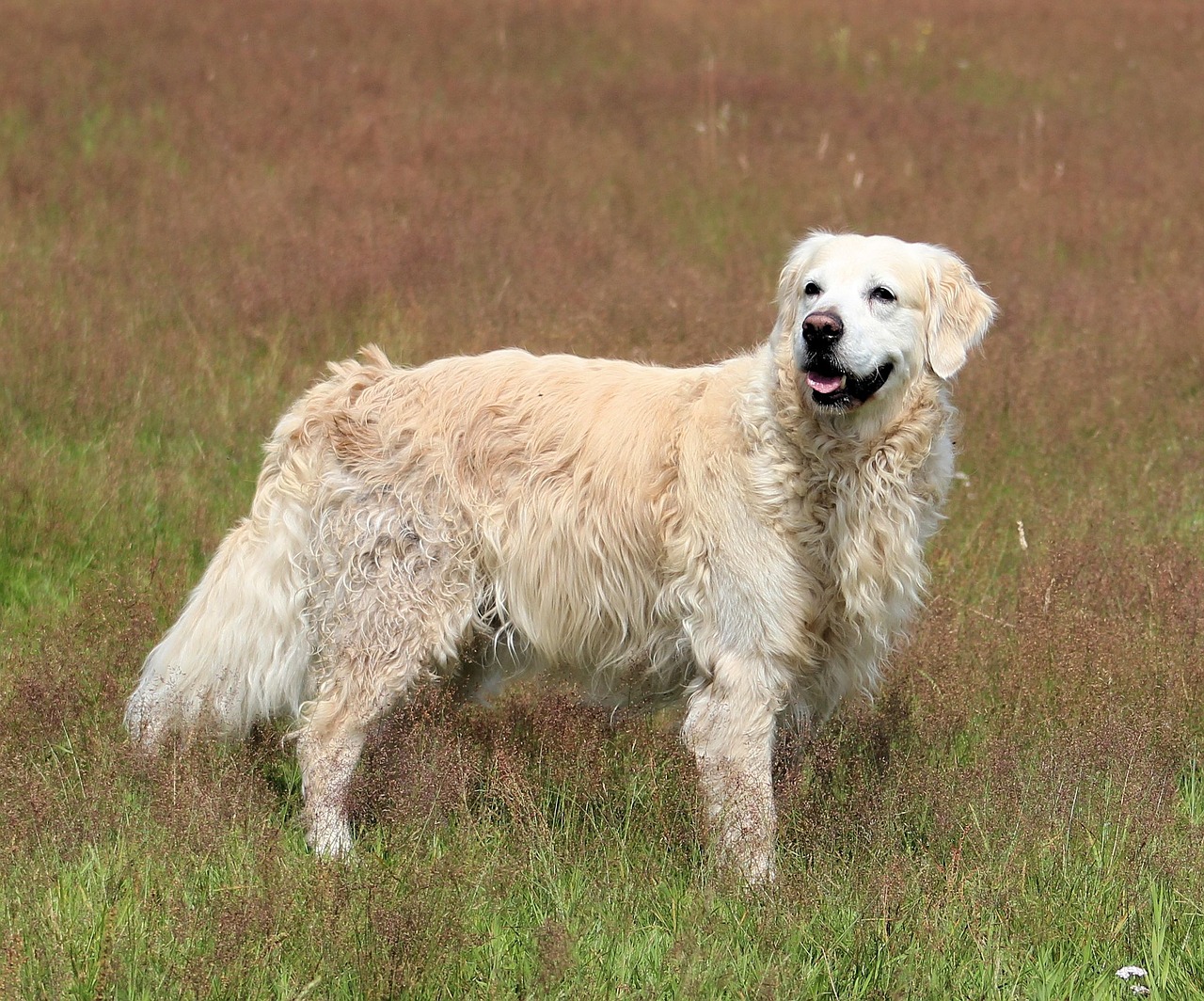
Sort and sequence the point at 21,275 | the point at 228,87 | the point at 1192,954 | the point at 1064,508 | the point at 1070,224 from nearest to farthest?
the point at 1192,954, the point at 1064,508, the point at 21,275, the point at 1070,224, the point at 228,87

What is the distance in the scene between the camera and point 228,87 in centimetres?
1033

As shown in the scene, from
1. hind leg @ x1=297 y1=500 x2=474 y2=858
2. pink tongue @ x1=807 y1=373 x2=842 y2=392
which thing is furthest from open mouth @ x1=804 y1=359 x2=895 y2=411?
hind leg @ x1=297 y1=500 x2=474 y2=858

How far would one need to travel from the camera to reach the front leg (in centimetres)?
361

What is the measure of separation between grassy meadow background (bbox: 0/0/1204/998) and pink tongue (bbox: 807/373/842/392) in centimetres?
96

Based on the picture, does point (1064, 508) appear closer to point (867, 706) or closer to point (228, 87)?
point (867, 706)

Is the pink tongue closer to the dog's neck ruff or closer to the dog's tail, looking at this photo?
the dog's neck ruff

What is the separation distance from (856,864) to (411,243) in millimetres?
5284

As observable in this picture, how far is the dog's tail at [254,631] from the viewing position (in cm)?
410

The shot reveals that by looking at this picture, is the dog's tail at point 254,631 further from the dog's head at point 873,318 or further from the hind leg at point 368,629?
the dog's head at point 873,318

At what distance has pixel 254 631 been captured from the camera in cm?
412

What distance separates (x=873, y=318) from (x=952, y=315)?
0.27 meters

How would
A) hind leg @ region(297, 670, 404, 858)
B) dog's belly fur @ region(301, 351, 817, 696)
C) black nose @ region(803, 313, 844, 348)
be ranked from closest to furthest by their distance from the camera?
black nose @ region(803, 313, 844, 348) < dog's belly fur @ region(301, 351, 817, 696) < hind leg @ region(297, 670, 404, 858)

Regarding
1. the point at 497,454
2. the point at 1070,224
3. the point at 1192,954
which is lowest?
the point at 1070,224

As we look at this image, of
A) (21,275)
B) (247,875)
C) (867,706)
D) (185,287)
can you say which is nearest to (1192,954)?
(867,706)
